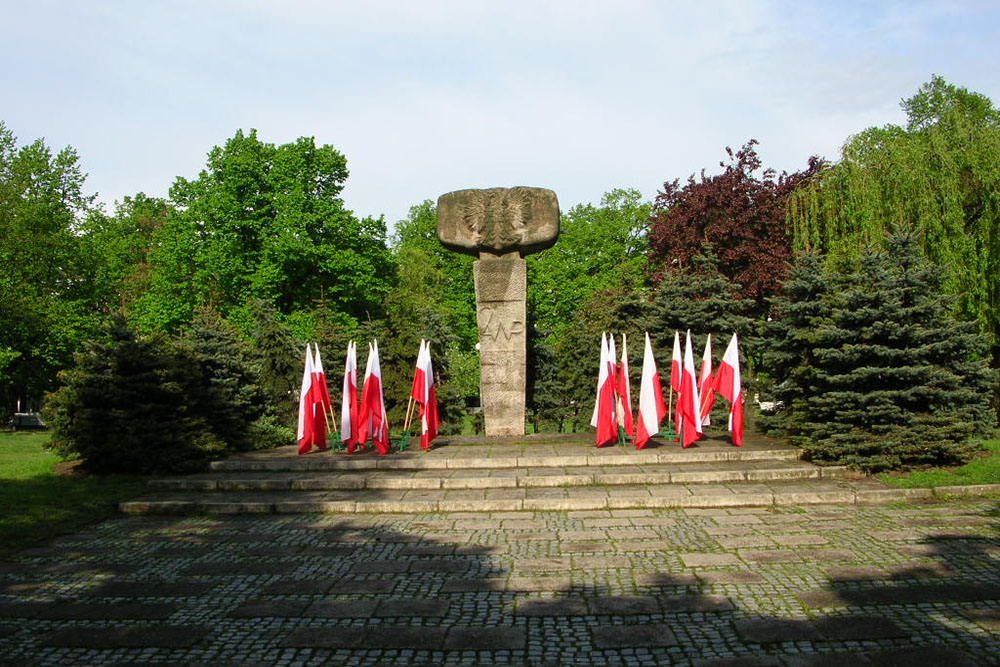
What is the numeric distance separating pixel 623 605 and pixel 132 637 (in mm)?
3594

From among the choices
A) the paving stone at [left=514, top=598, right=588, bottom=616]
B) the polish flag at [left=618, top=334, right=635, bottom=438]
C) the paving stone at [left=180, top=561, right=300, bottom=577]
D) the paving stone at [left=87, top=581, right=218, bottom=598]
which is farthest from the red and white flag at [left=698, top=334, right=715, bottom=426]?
the paving stone at [left=87, top=581, right=218, bottom=598]

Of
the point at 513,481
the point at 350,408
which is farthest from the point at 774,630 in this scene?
the point at 350,408

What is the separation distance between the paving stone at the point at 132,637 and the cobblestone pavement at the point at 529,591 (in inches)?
0.8

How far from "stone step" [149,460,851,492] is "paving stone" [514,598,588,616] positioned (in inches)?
188

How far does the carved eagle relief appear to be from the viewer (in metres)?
14.6

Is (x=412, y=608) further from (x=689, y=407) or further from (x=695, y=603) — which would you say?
(x=689, y=407)

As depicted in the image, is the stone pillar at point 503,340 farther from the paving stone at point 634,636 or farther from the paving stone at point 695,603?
the paving stone at point 634,636

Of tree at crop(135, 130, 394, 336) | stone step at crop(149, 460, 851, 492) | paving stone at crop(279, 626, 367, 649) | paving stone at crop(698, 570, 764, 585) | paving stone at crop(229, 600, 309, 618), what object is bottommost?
paving stone at crop(279, 626, 367, 649)

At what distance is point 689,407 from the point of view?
12648mm

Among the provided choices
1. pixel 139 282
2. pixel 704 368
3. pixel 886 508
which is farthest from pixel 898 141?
pixel 139 282

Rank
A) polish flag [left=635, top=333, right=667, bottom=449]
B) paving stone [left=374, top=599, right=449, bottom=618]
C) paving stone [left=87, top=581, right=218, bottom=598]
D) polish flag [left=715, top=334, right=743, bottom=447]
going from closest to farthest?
paving stone [left=374, top=599, right=449, bottom=618] < paving stone [left=87, top=581, right=218, bottom=598] < polish flag [left=635, top=333, right=667, bottom=449] < polish flag [left=715, top=334, right=743, bottom=447]

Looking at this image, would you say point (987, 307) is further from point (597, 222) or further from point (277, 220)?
point (597, 222)

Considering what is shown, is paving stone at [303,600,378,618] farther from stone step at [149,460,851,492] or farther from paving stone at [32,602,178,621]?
stone step at [149,460,851,492]

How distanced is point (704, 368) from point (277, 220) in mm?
19913
